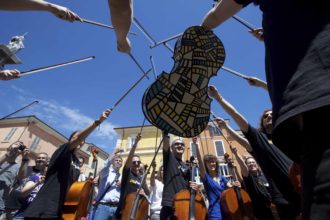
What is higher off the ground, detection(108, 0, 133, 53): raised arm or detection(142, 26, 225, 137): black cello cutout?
detection(108, 0, 133, 53): raised arm

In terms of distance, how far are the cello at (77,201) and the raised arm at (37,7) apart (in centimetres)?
248

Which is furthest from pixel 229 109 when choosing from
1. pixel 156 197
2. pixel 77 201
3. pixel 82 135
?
pixel 156 197

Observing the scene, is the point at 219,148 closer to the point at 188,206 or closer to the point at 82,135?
the point at 188,206

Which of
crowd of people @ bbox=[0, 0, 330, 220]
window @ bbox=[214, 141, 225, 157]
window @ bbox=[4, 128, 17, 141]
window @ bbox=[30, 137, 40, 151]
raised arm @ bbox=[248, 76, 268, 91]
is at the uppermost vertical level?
window @ bbox=[4, 128, 17, 141]

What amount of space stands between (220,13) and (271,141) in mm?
914

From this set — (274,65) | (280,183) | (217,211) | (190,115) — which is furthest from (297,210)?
(274,65)

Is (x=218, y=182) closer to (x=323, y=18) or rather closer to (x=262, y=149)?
(x=262, y=149)

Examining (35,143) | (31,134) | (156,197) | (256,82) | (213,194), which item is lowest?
(213,194)

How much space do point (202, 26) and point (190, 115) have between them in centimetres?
66

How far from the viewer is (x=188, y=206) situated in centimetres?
303

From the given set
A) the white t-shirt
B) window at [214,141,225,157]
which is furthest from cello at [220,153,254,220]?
window at [214,141,225,157]

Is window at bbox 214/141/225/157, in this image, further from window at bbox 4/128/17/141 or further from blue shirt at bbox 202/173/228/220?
window at bbox 4/128/17/141

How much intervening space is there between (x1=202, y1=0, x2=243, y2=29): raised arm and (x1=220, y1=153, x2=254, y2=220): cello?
98.2 inches

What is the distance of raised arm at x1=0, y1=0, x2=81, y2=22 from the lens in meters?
1.34
